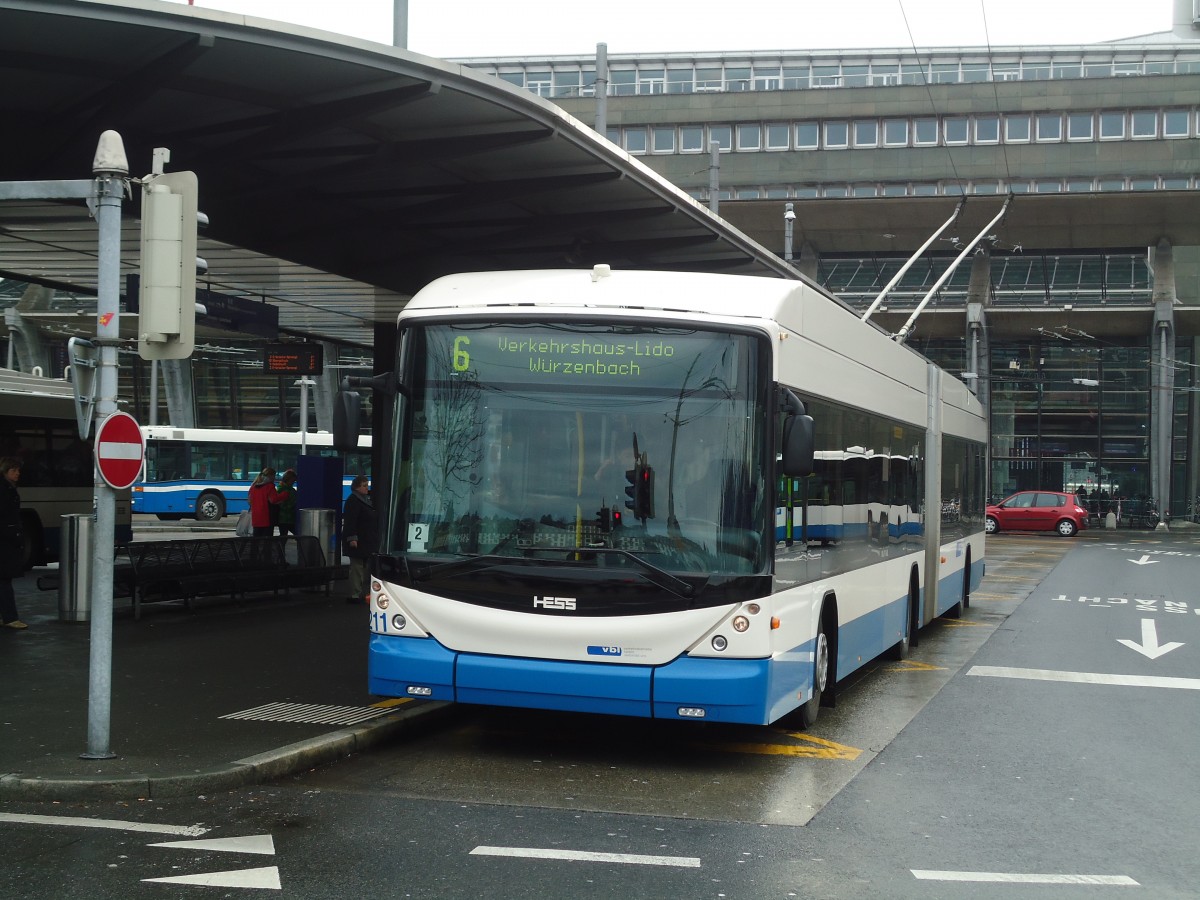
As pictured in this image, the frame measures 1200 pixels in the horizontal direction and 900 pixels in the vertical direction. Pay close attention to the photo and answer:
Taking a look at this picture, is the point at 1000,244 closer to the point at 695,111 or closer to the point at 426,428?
the point at 695,111

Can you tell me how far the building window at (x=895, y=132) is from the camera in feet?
172

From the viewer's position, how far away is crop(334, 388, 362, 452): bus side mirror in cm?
870

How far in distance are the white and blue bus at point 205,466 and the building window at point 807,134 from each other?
20.0m

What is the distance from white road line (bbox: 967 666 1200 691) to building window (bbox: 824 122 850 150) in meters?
41.5

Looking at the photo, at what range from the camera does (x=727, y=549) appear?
832cm

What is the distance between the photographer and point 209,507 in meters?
44.9

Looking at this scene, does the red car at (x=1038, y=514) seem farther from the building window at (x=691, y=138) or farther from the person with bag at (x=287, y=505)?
the person with bag at (x=287, y=505)

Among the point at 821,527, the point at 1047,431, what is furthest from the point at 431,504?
the point at 1047,431

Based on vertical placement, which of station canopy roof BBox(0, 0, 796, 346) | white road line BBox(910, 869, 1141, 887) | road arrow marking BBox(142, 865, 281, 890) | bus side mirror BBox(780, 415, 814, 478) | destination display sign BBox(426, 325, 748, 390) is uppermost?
station canopy roof BBox(0, 0, 796, 346)

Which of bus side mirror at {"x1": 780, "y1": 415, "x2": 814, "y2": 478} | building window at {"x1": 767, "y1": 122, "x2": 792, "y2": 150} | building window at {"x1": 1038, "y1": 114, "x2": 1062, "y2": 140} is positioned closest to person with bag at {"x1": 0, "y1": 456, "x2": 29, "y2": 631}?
bus side mirror at {"x1": 780, "y1": 415, "x2": 814, "y2": 478}

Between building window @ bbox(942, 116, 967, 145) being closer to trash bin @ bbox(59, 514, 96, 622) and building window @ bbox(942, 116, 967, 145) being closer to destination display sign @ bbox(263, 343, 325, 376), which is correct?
destination display sign @ bbox(263, 343, 325, 376)

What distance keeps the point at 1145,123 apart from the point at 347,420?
4933cm

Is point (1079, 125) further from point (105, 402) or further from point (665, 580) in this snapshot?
point (105, 402)

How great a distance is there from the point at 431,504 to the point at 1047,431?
52057mm
